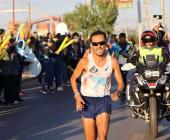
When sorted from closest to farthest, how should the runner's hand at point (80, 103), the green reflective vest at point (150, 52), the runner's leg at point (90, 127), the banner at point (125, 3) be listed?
the runner's hand at point (80, 103) → the runner's leg at point (90, 127) → the green reflective vest at point (150, 52) → the banner at point (125, 3)

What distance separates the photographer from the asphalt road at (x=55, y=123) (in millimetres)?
9170

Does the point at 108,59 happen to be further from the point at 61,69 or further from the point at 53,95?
the point at 61,69

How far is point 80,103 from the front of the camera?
6078mm

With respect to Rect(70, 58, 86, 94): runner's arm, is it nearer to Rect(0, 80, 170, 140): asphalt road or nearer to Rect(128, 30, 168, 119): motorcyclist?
Rect(0, 80, 170, 140): asphalt road

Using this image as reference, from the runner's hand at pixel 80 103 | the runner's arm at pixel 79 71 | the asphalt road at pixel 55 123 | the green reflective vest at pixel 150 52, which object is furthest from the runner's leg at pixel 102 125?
the green reflective vest at pixel 150 52

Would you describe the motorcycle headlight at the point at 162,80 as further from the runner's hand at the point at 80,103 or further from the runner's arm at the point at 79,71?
the runner's hand at the point at 80,103

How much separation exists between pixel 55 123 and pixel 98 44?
4.72m

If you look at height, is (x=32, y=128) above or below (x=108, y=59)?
below

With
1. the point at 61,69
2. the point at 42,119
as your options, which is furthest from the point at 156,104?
the point at 61,69

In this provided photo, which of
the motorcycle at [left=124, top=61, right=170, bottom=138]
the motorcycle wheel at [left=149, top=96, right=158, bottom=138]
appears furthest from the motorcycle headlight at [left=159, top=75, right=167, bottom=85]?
the motorcycle wheel at [left=149, top=96, right=158, bottom=138]

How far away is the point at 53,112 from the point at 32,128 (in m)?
2.23

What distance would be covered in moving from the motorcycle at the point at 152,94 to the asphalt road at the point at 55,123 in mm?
338

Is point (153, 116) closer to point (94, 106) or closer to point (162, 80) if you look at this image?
point (162, 80)

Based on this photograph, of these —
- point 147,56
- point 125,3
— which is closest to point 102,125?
point 147,56
